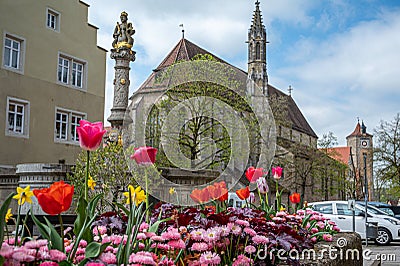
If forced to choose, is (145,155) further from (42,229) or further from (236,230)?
(42,229)

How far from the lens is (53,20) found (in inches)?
987

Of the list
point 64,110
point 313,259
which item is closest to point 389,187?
point 64,110

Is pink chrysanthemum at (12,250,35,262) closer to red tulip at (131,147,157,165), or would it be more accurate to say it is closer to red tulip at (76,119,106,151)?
red tulip at (76,119,106,151)

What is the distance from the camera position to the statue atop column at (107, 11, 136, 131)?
51.1 ft

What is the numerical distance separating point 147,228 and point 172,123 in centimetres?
1935

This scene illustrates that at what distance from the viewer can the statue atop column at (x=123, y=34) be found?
15.6 metres

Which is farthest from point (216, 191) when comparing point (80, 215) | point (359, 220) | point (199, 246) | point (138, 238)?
point (359, 220)

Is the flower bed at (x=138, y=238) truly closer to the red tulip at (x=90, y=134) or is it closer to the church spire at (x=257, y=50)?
the red tulip at (x=90, y=134)

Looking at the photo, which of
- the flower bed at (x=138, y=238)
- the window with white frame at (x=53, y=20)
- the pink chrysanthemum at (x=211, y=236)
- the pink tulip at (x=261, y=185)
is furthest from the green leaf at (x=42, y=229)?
the window with white frame at (x=53, y=20)

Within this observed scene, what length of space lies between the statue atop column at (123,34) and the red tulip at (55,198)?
13.7 m

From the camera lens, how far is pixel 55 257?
1837 millimetres

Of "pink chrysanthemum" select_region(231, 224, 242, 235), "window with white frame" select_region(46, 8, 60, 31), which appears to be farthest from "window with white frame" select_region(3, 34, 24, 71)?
"pink chrysanthemum" select_region(231, 224, 242, 235)

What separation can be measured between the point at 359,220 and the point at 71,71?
53.5 feet

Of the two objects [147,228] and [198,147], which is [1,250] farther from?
[198,147]
